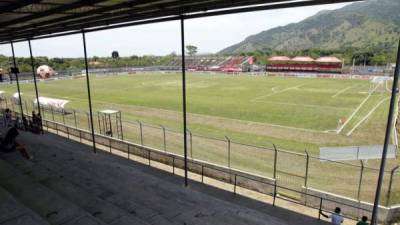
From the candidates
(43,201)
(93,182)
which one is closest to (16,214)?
(43,201)

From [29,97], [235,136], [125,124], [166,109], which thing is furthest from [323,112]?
[29,97]

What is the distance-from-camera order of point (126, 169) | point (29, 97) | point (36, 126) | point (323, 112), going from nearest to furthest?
point (126, 169) → point (36, 126) → point (323, 112) → point (29, 97)

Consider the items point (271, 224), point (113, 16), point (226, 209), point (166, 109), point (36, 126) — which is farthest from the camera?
point (166, 109)

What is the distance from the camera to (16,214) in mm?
9102

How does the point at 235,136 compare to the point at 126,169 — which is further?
the point at 235,136

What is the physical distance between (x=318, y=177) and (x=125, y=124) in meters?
17.2

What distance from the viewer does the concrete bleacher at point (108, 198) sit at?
9.90m

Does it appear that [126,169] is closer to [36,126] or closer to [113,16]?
[113,16]

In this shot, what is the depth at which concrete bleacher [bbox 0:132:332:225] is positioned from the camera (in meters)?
9.90

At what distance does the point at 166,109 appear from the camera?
3556 centimetres

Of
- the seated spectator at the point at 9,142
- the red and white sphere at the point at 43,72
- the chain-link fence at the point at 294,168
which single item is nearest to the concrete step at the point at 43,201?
the seated spectator at the point at 9,142

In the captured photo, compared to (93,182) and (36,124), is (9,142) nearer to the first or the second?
(36,124)

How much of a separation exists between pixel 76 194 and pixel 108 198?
124 centimetres

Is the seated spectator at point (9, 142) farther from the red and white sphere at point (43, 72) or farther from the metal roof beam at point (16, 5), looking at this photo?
the red and white sphere at point (43, 72)
